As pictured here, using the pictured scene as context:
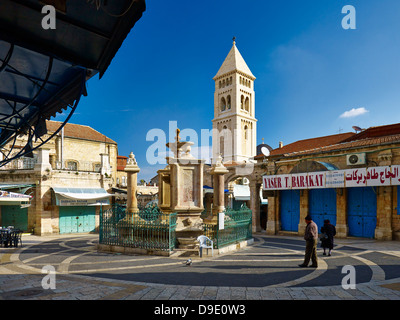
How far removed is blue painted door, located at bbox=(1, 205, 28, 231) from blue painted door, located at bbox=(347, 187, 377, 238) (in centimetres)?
2118

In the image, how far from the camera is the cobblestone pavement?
599cm

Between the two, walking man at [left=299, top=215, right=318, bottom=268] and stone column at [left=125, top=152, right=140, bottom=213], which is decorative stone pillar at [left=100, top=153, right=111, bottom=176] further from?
walking man at [left=299, top=215, right=318, bottom=268]

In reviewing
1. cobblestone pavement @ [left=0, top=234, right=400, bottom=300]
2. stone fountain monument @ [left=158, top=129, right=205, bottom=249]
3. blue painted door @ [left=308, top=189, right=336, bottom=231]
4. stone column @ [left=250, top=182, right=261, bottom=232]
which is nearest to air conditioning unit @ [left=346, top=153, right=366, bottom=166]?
blue painted door @ [left=308, top=189, right=336, bottom=231]

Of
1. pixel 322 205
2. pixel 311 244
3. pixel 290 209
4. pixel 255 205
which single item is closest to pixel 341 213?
pixel 322 205

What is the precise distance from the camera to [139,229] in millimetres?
11477

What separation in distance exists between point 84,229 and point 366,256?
18715mm

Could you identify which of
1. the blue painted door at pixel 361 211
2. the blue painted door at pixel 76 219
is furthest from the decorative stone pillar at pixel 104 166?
the blue painted door at pixel 361 211

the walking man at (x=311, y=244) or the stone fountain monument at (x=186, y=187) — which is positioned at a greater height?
the stone fountain monument at (x=186, y=187)

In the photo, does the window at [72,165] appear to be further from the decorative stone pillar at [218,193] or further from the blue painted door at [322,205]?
the blue painted door at [322,205]

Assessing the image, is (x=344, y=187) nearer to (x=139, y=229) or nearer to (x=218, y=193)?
(x=218, y=193)

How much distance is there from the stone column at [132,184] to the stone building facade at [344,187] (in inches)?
400

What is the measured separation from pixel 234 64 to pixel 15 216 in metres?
49.9

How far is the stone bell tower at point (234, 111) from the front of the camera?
57562 mm
